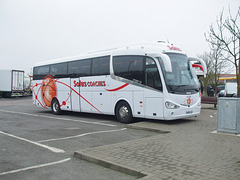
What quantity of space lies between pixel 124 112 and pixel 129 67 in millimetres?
1995

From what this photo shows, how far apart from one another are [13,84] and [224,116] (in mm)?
33544

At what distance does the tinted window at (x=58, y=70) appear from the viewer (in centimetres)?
1550

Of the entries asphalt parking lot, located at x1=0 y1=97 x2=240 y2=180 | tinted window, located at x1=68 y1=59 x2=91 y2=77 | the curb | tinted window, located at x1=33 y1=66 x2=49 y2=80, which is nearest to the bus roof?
tinted window, located at x1=68 y1=59 x2=91 y2=77

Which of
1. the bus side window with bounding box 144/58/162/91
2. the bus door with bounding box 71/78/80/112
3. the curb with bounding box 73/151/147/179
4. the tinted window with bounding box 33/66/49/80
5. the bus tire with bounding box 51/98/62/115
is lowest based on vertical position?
the curb with bounding box 73/151/147/179

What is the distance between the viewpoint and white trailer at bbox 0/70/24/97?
1437 inches

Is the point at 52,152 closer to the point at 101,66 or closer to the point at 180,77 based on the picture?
the point at 180,77

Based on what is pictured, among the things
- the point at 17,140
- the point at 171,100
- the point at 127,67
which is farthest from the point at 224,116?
the point at 17,140

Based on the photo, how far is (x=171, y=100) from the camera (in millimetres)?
10234

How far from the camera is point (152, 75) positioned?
35.2ft

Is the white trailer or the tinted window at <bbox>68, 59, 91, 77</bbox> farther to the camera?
the white trailer

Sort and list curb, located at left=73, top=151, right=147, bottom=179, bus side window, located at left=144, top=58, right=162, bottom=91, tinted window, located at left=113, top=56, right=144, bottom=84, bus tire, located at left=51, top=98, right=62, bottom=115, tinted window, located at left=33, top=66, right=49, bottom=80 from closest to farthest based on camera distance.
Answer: curb, located at left=73, top=151, right=147, bottom=179 → bus side window, located at left=144, top=58, right=162, bottom=91 → tinted window, located at left=113, top=56, right=144, bottom=84 → bus tire, located at left=51, top=98, right=62, bottom=115 → tinted window, located at left=33, top=66, right=49, bottom=80

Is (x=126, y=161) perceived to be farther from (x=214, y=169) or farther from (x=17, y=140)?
(x=17, y=140)

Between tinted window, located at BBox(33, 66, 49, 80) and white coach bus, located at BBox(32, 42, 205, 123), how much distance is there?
2.05 meters

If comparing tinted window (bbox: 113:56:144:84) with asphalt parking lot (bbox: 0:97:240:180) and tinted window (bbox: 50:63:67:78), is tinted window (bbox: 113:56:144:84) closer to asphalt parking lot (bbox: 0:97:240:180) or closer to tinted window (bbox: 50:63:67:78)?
asphalt parking lot (bbox: 0:97:240:180)
